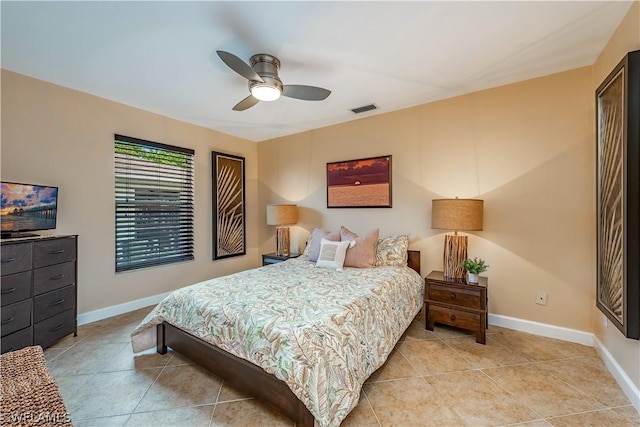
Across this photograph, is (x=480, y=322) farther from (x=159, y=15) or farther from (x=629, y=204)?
(x=159, y=15)

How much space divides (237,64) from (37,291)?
8.51ft

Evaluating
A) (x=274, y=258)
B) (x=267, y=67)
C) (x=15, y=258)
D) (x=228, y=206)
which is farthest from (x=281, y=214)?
(x=15, y=258)

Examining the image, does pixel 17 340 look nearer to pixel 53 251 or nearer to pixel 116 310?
pixel 53 251

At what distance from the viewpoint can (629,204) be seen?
170 centimetres

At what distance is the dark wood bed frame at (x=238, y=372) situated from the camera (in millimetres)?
1555

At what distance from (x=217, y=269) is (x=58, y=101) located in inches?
111

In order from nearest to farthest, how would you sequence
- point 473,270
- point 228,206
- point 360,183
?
point 473,270 → point 360,183 → point 228,206

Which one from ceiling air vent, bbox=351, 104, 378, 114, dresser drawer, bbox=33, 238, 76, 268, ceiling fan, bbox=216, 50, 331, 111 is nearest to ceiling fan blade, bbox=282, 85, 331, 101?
ceiling fan, bbox=216, 50, 331, 111

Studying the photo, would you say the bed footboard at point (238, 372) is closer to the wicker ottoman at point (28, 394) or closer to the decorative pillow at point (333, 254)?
the wicker ottoman at point (28, 394)

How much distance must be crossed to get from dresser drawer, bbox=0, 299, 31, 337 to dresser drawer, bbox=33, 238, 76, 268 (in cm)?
33

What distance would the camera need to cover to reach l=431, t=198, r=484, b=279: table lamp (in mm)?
2633

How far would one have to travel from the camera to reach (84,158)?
118 inches

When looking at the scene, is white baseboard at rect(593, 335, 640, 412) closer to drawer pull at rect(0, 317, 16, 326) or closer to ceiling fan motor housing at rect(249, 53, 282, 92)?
ceiling fan motor housing at rect(249, 53, 282, 92)

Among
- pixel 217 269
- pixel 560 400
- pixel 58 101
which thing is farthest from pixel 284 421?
pixel 58 101
